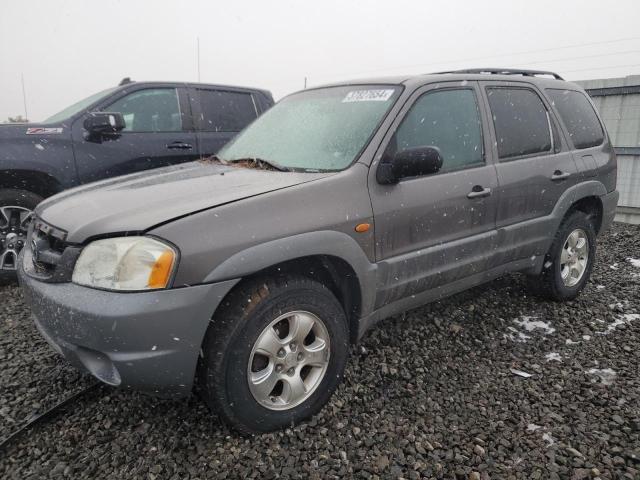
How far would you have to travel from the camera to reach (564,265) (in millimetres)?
3898

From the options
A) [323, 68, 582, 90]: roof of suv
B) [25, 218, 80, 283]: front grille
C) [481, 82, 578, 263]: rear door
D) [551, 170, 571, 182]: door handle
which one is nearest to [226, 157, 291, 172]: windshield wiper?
[323, 68, 582, 90]: roof of suv

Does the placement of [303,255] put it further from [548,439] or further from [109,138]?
[109,138]

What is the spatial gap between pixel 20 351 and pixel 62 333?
1470mm

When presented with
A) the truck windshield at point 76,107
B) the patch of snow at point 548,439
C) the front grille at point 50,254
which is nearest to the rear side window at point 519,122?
the patch of snow at point 548,439

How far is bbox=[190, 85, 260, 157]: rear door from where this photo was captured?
16.9 ft

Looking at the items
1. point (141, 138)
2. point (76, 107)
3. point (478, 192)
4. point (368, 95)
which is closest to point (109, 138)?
point (141, 138)

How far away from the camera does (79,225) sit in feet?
6.80

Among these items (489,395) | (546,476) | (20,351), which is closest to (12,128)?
(20,351)

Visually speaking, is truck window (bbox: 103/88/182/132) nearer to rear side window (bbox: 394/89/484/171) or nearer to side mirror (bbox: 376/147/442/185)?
rear side window (bbox: 394/89/484/171)

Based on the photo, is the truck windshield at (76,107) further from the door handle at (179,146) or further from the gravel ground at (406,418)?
the gravel ground at (406,418)

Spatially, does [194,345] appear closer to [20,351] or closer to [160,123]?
[20,351]

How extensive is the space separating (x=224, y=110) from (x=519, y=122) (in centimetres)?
325

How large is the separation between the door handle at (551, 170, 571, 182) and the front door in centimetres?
72

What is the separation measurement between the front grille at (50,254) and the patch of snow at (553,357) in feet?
9.12
